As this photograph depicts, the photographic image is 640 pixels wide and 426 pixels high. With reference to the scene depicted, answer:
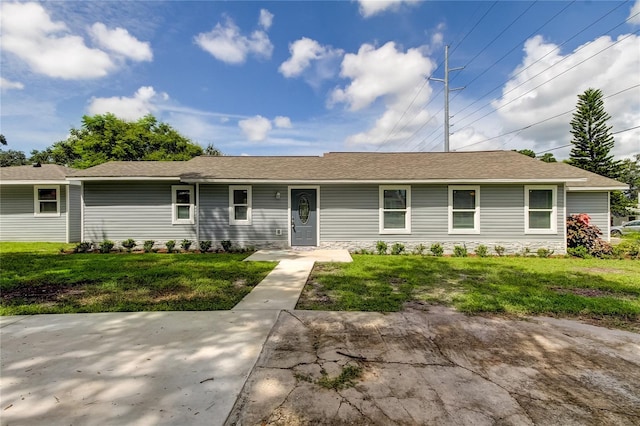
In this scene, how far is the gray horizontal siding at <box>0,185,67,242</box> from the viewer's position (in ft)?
42.9

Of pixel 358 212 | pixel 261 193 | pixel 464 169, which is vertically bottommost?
pixel 358 212

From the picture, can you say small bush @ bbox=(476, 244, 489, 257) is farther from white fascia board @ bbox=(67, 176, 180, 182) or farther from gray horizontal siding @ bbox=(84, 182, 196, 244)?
gray horizontal siding @ bbox=(84, 182, 196, 244)

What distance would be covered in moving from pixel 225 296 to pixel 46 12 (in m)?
9.53

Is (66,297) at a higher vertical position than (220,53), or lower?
lower

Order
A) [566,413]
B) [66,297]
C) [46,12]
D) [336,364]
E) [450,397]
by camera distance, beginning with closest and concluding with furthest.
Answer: [566,413] < [450,397] < [336,364] < [66,297] < [46,12]

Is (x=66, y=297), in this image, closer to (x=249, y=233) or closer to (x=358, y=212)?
(x=249, y=233)

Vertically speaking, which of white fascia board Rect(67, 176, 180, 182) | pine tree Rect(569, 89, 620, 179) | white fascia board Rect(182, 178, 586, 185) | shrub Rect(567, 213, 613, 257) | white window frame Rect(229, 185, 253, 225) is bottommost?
shrub Rect(567, 213, 613, 257)

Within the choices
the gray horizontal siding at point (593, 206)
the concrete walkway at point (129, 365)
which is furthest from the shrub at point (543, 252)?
the concrete walkway at point (129, 365)

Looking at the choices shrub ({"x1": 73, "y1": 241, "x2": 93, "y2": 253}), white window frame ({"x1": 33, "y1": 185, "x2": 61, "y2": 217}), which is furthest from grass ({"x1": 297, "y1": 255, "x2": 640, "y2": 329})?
white window frame ({"x1": 33, "y1": 185, "x2": 61, "y2": 217})

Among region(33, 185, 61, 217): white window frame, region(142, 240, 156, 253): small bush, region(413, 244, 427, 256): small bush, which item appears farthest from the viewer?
region(33, 185, 61, 217): white window frame

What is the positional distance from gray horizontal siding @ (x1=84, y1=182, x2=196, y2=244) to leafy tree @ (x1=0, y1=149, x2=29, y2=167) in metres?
54.6

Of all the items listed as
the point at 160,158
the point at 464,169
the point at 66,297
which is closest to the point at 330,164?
the point at 464,169

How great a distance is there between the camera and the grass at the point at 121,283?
4.57 m

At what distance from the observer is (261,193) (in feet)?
35.4
